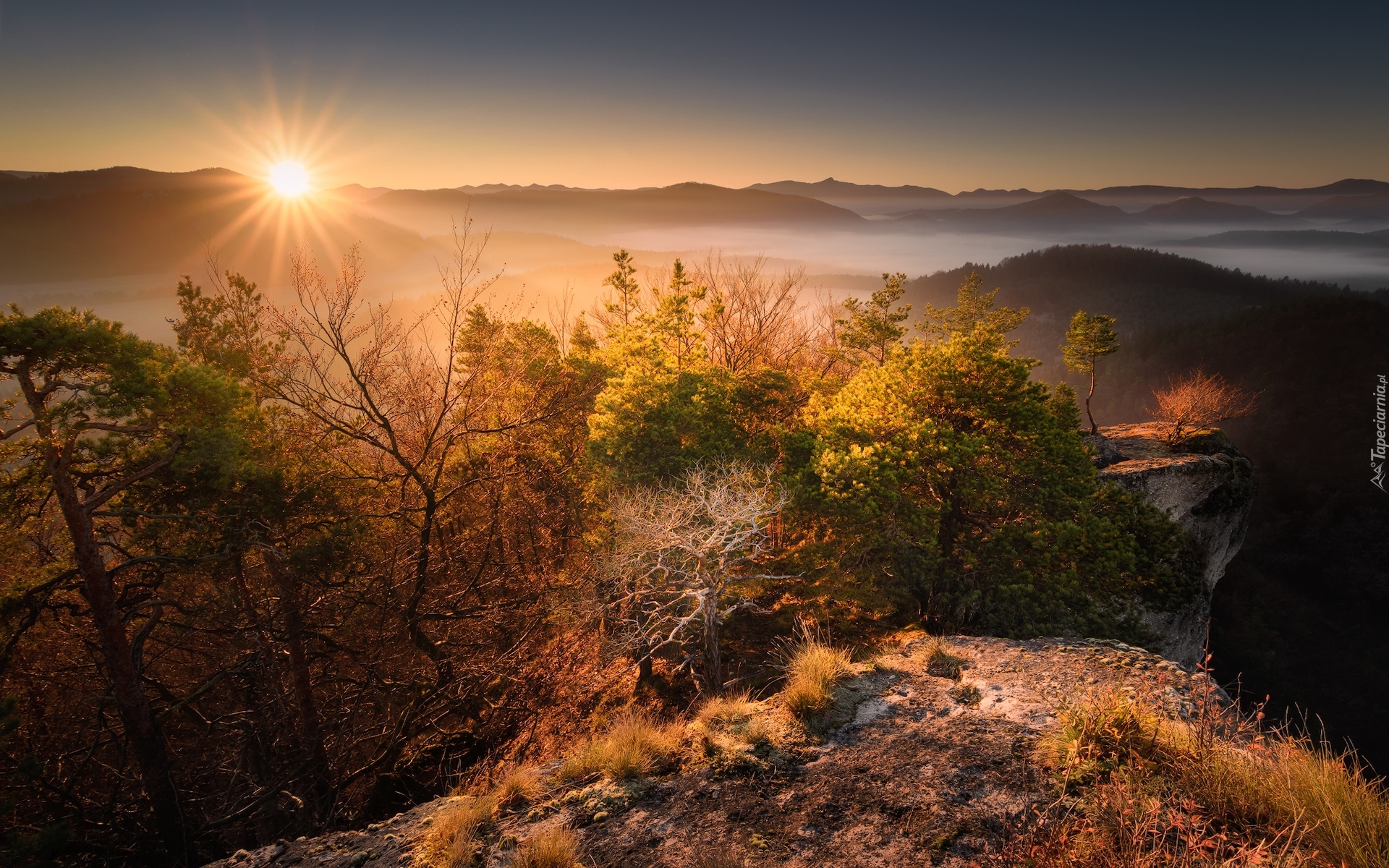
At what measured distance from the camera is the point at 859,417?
1499cm

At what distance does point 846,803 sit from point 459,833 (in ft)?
12.4

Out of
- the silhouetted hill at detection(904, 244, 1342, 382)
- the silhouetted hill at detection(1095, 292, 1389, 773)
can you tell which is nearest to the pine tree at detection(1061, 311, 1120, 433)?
the silhouetted hill at detection(1095, 292, 1389, 773)

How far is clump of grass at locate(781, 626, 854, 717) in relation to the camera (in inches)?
278

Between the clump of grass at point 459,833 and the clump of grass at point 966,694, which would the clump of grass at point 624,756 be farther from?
the clump of grass at point 966,694

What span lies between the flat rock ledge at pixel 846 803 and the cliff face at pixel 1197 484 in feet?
72.3

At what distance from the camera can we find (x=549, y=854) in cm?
481

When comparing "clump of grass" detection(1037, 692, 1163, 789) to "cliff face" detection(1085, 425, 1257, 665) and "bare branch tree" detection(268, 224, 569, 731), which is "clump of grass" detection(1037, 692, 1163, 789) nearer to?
"bare branch tree" detection(268, 224, 569, 731)

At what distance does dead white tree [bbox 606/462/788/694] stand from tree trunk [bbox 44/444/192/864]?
25.0ft

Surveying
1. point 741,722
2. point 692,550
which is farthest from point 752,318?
point 741,722

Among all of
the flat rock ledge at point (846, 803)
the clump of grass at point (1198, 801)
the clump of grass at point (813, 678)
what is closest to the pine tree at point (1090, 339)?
the clump of grass at point (813, 678)

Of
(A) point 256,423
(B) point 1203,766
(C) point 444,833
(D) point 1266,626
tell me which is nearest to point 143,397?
(A) point 256,423

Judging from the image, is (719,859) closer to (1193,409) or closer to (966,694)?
(966,694)

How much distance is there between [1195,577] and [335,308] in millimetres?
31894

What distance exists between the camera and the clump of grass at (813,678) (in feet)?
23.2
